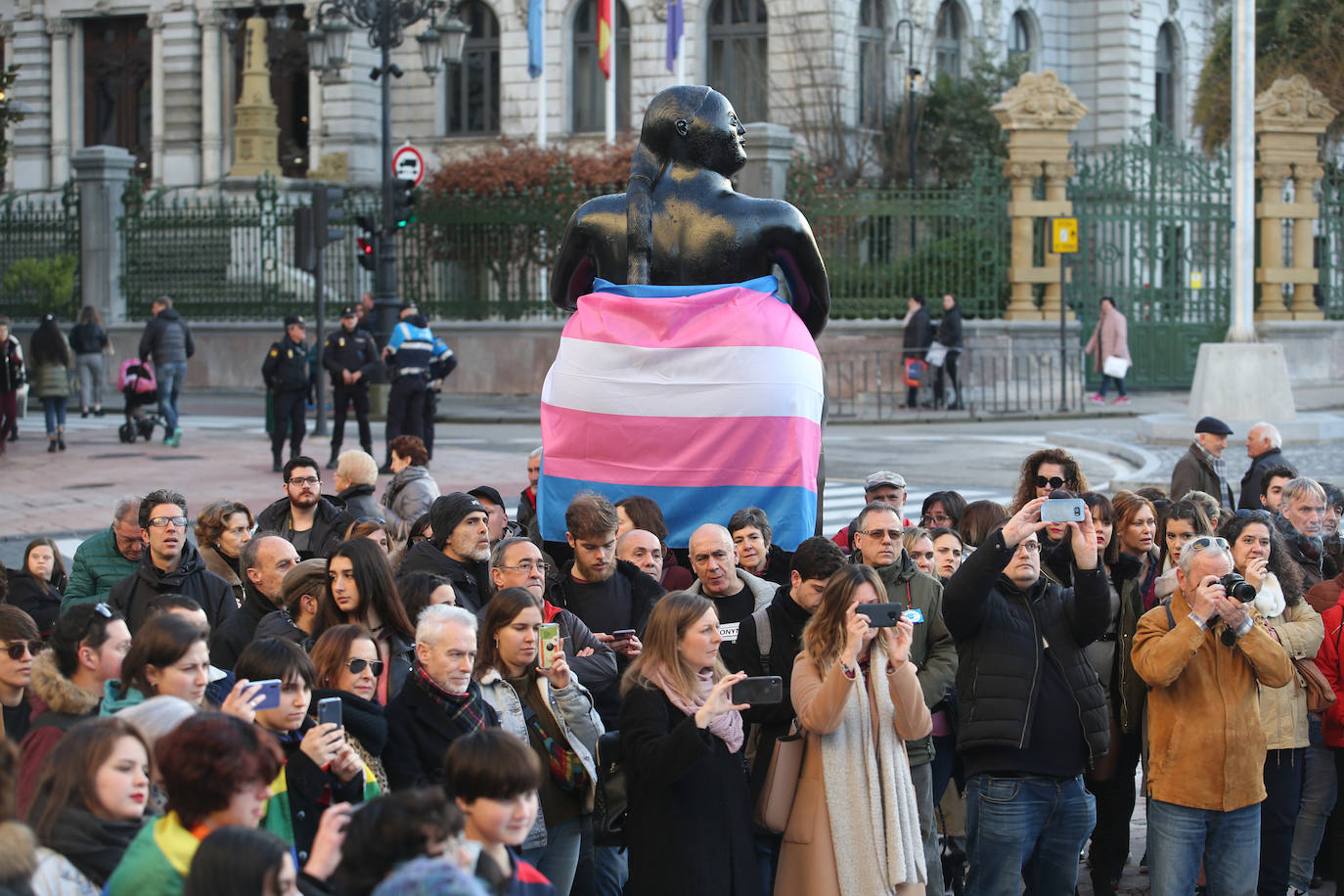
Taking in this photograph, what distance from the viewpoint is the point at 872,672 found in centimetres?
578

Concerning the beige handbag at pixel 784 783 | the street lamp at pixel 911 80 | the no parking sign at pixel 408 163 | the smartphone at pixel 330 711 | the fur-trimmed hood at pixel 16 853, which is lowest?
the beige handbag at pixel 784 783

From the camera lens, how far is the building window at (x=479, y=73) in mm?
44125

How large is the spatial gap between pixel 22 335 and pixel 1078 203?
58.2 ft

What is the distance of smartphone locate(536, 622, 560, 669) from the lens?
5762 millimetres

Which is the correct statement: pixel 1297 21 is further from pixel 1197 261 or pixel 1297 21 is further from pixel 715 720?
pixel 715 720

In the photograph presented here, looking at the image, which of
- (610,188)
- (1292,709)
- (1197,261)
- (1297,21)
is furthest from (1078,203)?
(1292,709)

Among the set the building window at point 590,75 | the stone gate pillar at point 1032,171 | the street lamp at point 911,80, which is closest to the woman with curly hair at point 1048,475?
the stone gate pillar at point 1032,171

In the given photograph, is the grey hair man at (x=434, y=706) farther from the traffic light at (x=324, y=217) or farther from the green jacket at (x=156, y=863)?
the traffic light at (x=324, y=217)

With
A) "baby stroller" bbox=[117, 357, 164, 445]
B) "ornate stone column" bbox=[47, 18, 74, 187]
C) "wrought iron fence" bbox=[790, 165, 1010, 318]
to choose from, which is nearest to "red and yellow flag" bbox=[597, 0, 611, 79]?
"wrought iron fence" bbox=[790, 165, 1010, 318]

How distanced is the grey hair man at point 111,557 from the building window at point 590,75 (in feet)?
116

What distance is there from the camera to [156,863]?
4.12m

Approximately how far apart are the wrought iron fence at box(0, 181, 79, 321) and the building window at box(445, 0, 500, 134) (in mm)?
14071

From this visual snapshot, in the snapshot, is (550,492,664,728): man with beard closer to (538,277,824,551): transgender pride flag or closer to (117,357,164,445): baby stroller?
(538,277,824,551): transgender pride flag

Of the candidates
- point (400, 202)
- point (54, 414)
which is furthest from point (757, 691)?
point (400, 202)
